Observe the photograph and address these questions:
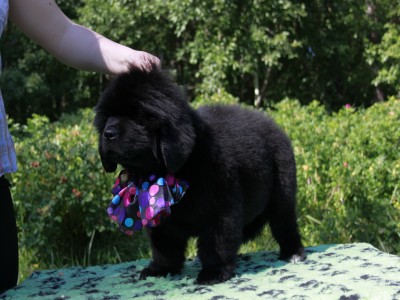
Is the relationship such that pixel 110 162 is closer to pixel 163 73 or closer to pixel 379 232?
pixel 163 73

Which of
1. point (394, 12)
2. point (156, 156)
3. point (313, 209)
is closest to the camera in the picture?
point (156, 156)

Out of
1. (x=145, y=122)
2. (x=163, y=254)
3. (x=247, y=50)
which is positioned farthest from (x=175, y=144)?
(x=247, y=50)

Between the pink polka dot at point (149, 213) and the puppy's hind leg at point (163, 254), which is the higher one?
the pink polka dot at point (149, 213)

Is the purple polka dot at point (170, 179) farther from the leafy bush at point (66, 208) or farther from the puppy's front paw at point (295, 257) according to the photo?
the leafy bush at point (66, 208)

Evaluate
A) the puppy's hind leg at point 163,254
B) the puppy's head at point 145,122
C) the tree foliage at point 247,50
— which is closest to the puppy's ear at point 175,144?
the puppy's head at point 145,122

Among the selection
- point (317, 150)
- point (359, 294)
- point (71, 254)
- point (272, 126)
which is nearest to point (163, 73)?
point (272, 126)

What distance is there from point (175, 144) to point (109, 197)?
2554mm

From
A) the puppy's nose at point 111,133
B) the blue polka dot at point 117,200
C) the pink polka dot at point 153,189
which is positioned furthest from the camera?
the blue polka dot at point 117,200

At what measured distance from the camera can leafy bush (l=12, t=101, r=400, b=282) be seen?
458 cm

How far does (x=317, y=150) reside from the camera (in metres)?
5.43

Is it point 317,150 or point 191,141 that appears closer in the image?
point 191,141

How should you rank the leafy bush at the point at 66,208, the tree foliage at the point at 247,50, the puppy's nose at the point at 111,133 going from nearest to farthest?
1. the puppy's nose at the point at 111,133
2. the leafy bush at the point at 66,208
3. the tree foliage at the point at 247,50

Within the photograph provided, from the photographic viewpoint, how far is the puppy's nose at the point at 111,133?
7.16 ft

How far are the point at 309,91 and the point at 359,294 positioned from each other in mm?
11560
